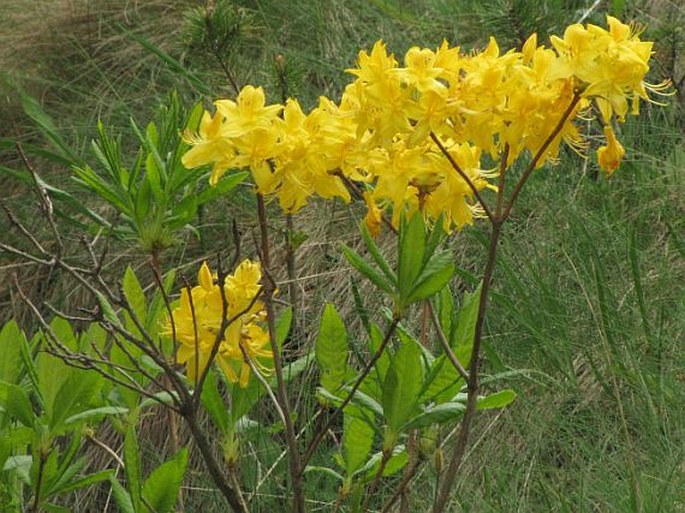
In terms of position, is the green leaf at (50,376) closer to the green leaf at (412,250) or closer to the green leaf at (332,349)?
the green leaf at (332,349)

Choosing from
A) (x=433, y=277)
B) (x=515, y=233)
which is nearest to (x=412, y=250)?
(x=433, y=277)

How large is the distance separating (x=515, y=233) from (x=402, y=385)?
1.23 meters

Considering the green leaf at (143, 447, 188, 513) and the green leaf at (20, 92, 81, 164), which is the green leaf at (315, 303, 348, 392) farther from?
the green leaf at (20, 92, 81, 164)

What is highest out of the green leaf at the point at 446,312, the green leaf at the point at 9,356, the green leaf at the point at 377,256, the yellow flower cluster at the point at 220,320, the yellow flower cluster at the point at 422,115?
the yellow flower cluster at the point at 422,115

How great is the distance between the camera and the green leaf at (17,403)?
134 cm

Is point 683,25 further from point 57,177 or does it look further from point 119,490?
point 119,490

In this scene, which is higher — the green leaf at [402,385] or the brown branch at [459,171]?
the brown branch at [459,171]

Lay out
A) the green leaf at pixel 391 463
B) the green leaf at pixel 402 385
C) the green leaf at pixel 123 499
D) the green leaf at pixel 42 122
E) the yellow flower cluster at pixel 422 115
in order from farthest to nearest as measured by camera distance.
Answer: the green leaf at pixel 42 122 < the green leaf at pixel 391 463 < the green leaf at pixel 123 499 < the green leaf at pixel 402 385 < the yellow flower cluster at pixel 422 115

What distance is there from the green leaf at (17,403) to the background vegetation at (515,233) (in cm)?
29

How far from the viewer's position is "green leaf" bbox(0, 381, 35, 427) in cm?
134

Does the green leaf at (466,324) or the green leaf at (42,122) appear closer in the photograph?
the green leaf at (466,324)

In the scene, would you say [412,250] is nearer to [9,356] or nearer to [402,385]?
[402,385]

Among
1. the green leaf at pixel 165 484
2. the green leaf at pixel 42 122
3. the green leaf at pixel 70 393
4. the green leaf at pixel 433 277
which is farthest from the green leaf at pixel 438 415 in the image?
the green leaf at pixel 42 122

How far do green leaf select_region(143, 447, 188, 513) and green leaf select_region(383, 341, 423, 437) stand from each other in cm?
22
